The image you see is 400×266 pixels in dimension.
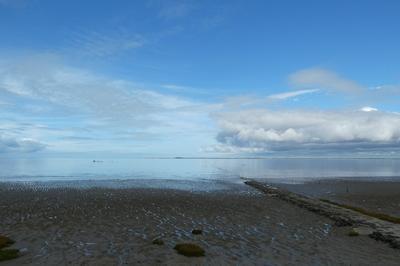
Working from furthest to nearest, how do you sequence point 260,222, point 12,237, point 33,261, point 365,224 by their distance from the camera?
point 260,222
point 365,224
point 12,237
point 33,261

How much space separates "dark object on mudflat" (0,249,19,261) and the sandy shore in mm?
389

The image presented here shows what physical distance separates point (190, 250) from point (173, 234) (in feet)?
17.8

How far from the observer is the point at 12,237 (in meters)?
22.7

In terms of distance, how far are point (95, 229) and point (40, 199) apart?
1943 centimetres

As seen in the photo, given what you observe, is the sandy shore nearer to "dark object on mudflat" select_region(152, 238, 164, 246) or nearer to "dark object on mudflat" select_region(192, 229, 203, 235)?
"dark object on mudflat" select_region(152, 238, 164, 246)

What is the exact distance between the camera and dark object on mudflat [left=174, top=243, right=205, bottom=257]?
19156 millimetres

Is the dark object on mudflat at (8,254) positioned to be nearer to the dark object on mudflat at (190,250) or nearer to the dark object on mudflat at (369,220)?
the dark object on mudflat at (190,250)

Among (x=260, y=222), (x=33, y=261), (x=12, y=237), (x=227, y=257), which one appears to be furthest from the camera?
(x=260, y=222)

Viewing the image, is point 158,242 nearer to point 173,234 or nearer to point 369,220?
point 173,234

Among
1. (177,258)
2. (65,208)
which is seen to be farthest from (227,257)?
(65,208)

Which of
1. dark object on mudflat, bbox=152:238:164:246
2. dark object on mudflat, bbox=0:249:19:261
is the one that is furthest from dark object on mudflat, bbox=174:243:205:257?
dark object on mudflat, bbox=0:249:19:261

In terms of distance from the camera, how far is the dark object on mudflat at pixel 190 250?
19.2 meters

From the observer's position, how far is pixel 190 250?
19.5 m

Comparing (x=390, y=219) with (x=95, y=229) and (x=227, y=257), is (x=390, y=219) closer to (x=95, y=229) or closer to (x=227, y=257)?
(x=227, y=257)
